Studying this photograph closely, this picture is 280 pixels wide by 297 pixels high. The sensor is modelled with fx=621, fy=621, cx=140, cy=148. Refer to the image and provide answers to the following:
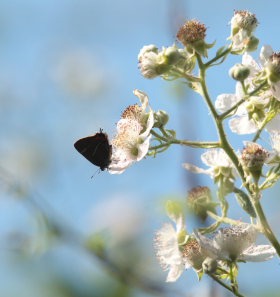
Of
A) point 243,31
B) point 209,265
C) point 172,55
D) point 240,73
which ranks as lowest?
point 209,265

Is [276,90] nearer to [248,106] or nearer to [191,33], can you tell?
[248,106]

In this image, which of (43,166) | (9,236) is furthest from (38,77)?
(9,236)

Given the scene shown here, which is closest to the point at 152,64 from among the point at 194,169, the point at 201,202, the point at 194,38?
the point at 194,38

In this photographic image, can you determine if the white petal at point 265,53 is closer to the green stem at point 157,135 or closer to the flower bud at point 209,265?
the green stem at point 157,135

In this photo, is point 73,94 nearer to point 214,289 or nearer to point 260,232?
point 214,289

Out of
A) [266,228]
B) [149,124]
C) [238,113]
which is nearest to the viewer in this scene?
[266,228]

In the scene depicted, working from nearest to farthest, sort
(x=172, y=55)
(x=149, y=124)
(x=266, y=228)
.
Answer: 1. (x=266, y=228)
2. (x=172, y=55)
3. (x=149, y=124)
